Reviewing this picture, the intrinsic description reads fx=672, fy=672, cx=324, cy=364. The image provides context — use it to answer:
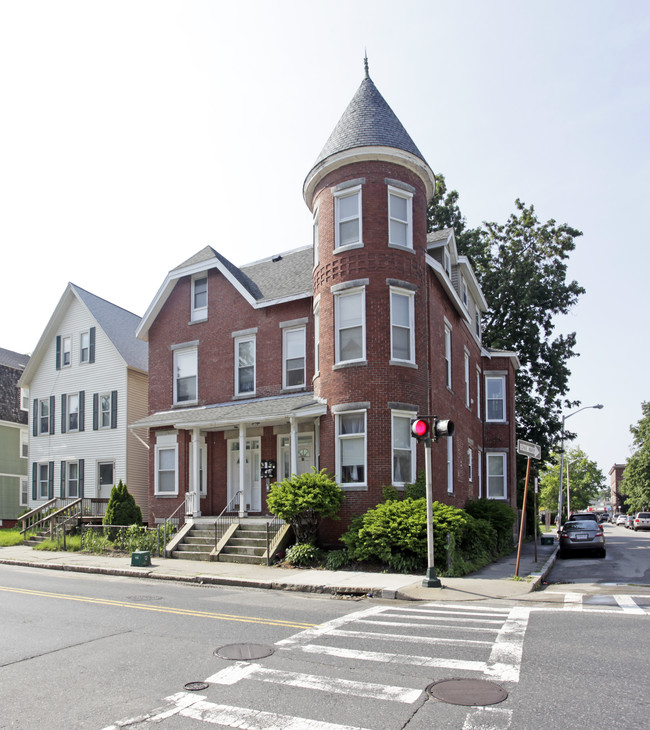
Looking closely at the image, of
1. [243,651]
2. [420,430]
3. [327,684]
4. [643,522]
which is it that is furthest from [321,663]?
[643,522]

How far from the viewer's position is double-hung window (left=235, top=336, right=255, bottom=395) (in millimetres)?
23562

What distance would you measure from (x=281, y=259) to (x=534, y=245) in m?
18.0

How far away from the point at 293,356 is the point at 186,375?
496 cm

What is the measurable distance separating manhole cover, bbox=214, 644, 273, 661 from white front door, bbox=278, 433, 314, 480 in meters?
12.9

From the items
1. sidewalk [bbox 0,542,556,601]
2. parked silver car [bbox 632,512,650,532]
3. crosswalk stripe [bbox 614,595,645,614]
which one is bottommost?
parked silver car [bbox 632,512,650,532]

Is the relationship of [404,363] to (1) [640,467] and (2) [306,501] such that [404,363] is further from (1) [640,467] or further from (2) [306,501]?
(1) [640,467]

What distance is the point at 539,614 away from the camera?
10406 millimetres

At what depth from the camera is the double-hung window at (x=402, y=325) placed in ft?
62.6

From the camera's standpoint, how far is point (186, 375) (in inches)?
993

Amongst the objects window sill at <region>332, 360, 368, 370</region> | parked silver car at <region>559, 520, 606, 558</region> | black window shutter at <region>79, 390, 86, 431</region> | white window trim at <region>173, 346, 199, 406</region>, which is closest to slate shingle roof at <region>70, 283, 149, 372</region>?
black window shutter at <region>79, 390, 86, 431</region>

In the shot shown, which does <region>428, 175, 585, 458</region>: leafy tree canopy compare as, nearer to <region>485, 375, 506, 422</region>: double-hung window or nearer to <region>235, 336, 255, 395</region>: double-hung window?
<region>485, 375, 506, 422</region>: double-hung window

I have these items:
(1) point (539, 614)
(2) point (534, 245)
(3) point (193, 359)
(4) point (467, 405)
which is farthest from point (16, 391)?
(1) point (539, 614)

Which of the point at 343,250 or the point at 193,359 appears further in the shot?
the point at 193,359

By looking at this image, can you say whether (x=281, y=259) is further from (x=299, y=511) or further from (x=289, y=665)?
(x=289, y=665)
